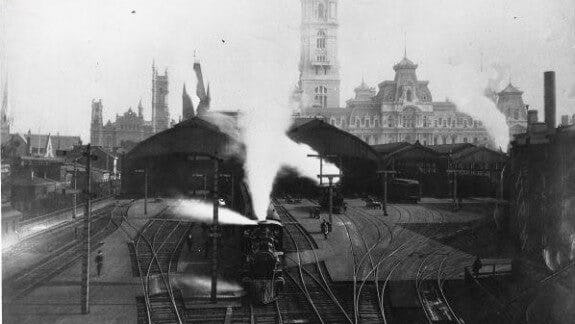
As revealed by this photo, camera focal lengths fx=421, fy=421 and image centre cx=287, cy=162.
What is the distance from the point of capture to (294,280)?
600 inches

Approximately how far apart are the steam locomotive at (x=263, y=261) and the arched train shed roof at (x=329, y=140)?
16402mm

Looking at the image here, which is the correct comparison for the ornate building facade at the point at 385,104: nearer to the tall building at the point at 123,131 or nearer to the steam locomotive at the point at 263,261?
the steam locomotive at the point at 263,261

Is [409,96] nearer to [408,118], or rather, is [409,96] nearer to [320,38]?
[408,118]

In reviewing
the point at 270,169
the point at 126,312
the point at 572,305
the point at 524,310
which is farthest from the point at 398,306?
the point at 270,169

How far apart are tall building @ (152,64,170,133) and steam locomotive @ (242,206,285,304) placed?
23.7ft

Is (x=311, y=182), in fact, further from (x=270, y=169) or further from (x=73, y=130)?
(x=73, y=130)

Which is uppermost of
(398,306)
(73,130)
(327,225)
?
(73,130)

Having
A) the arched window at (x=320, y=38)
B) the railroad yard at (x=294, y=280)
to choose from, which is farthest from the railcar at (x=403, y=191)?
the arched window at (x=320, y=38)

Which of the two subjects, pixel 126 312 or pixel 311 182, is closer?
pixel 126 312

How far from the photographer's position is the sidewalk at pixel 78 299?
12273 mm

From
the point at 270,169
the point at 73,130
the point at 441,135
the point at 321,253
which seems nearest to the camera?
the point at 73,130

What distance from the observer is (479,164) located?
35.6 meters

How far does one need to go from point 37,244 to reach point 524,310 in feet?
65.3

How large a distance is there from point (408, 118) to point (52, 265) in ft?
130
